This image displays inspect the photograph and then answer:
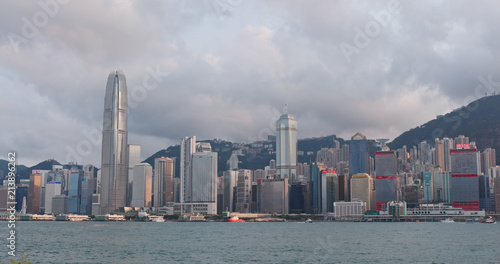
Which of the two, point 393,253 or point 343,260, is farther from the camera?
point 393,253

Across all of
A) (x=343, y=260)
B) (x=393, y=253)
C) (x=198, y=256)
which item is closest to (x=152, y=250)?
(x=198, y=256)

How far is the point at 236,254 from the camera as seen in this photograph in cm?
8181

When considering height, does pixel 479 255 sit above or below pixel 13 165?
below

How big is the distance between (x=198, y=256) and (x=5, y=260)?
974 inches

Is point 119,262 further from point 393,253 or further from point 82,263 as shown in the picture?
point 393,253

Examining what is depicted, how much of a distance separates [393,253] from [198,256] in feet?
93.5

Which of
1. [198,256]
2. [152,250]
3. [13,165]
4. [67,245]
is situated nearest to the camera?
[13,165]

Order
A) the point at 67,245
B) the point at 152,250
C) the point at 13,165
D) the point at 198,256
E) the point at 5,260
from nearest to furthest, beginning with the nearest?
the point at 13,165 < the point at 5,260 < the point at 198,256 < the point at 152,250 < the point at 67,245

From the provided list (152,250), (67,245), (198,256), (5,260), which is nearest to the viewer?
(5,260)

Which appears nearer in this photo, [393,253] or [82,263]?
[82,263]

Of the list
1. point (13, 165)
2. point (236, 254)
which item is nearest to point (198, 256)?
point (236, 254)

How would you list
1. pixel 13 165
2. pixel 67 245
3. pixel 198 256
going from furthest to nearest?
pixel 67 245, pixel 198 256, pixel 13 165

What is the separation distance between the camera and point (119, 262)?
7006 centimetres

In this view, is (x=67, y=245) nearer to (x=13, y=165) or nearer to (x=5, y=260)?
(x=5, y=260)
